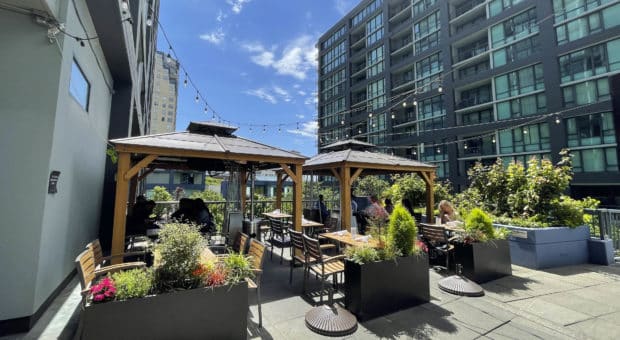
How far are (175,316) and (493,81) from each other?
2621cm

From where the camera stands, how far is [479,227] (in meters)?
4.50

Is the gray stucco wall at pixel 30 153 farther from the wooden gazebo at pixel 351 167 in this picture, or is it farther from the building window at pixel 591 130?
the building window at pixel 591 130

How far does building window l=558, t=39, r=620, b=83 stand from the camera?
15305 mm

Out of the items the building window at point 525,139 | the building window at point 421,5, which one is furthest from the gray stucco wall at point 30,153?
the building window at point 421,5

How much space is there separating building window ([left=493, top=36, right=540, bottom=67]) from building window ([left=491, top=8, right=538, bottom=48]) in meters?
0.52

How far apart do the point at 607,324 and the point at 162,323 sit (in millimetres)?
4965

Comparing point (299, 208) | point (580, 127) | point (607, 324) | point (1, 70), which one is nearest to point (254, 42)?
point (299, 208)

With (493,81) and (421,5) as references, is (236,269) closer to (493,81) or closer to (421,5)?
(493,81)

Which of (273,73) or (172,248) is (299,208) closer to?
(172,248)

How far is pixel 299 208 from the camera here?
5.82m

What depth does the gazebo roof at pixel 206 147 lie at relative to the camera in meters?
4.22

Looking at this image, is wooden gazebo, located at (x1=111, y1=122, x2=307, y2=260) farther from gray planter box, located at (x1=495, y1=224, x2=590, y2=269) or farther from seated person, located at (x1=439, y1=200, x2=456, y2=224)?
gray planter box, located at (x1=495, y1=224, x2=590, y2=269)

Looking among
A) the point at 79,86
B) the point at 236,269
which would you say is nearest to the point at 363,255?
the point at 236,269

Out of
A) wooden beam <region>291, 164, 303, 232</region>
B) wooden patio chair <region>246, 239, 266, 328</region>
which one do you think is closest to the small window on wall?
wooden patio chair <region>246, 239, 266, 328</region>
